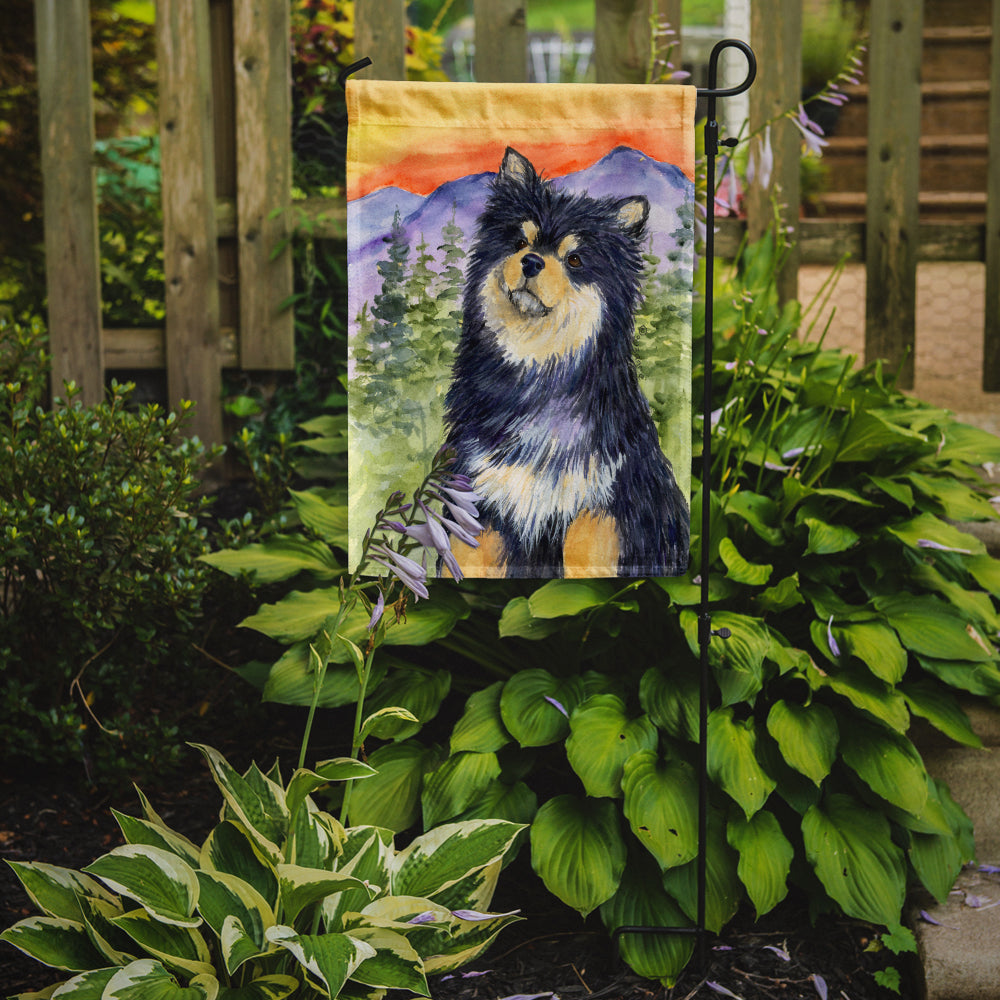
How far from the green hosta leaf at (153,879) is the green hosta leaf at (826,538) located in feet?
4.53

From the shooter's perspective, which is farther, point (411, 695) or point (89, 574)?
point (89, 574)

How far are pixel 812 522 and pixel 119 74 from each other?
371cm

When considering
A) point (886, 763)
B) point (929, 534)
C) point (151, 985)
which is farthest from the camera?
point (929, 534)

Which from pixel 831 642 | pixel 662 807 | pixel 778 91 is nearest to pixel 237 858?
pixel 662 807

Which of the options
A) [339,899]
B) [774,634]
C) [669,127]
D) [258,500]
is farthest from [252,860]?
[258,500]

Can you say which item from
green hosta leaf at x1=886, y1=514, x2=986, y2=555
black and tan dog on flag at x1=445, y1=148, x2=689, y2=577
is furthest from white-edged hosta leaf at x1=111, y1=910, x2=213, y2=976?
green hosta leaf at x1=886, y1=514, x2=986, y2=555

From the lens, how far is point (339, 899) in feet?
5.29

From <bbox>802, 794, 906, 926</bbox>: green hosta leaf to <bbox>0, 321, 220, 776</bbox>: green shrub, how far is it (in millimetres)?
1460

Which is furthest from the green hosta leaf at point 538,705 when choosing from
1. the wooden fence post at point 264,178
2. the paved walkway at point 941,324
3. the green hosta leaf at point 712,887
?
the paved walkway at point 941,324

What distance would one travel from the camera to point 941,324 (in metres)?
5.46

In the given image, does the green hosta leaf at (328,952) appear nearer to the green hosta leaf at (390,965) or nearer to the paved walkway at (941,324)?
the green hosta leaf at (390,965)

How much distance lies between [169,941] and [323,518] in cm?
114

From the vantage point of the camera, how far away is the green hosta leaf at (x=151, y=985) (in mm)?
1406

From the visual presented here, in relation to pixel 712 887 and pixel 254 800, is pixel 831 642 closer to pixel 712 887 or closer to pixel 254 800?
pixel 712 887
